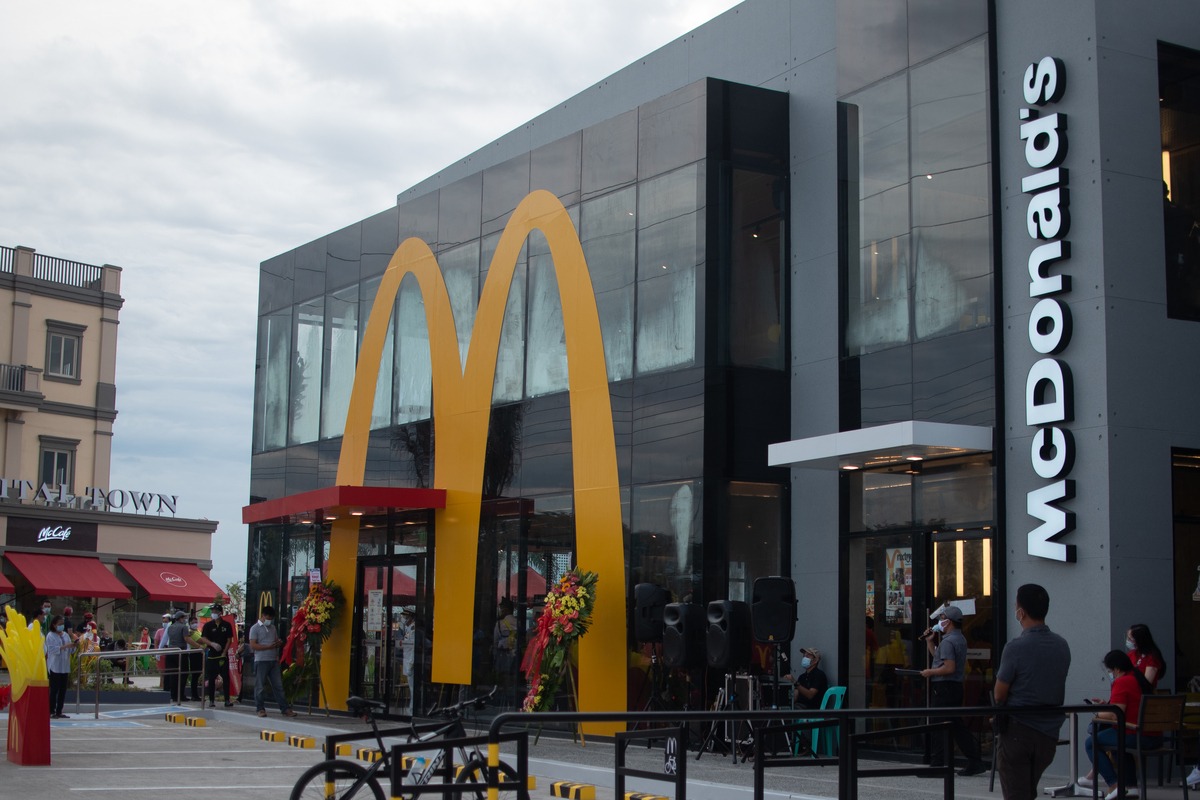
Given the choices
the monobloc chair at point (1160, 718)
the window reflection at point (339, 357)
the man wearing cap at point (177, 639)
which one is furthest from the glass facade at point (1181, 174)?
the man wearing cap at point (177, 639)

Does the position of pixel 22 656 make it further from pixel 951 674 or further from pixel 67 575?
pixel 67 575

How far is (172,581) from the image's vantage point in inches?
1868

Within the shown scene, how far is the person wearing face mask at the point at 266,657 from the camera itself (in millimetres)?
22406

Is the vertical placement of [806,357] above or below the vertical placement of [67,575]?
above

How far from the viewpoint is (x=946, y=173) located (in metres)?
14.9

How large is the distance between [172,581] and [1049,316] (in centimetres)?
3949

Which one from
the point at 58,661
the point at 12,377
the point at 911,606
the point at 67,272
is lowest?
the point at 58,661

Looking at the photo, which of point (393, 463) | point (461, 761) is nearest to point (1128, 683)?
point (461, 761)

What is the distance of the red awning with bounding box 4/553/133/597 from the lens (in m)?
42.5

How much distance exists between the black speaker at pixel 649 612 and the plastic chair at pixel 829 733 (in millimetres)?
2043

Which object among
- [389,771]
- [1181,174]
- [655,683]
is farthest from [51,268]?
[389,771]

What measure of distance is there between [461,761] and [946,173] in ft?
28.2

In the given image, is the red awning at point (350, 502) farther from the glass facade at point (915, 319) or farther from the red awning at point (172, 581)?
the red awning at point (172, 581)

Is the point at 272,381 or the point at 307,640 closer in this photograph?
the point at 307,640
